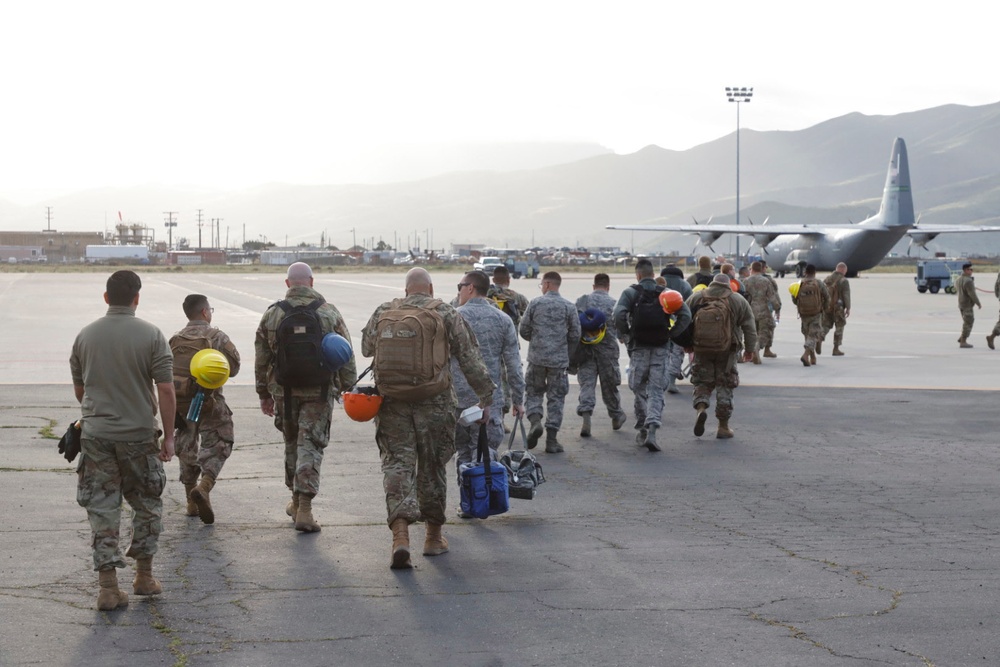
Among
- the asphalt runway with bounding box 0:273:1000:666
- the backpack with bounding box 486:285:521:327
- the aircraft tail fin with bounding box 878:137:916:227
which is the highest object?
the aircraft tail fin with bounding box 878:137:916:227

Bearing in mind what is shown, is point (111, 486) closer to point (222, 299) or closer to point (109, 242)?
point (222, 299)

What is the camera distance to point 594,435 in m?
12.7

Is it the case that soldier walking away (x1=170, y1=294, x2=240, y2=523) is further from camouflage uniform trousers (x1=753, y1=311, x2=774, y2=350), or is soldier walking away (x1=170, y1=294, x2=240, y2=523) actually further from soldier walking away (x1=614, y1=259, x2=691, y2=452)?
camouflage uniform trousers (x1=753, y1=311, x2=774, y2=350)

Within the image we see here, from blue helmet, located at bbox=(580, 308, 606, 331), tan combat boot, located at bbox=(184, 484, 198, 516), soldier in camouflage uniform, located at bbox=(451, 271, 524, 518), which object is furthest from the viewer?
blue helmet, located at bbox=(580, 308, 606, 331)

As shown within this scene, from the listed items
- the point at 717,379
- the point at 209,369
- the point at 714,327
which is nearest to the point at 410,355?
the point at 209,369

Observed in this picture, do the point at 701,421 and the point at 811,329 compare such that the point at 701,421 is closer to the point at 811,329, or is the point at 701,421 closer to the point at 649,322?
the point at 649,322

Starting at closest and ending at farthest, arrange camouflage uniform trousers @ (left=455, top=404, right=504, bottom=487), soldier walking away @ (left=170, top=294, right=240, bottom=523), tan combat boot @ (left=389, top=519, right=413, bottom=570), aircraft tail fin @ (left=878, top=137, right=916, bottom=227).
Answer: tan combat boot @ (left=389, top=519, right=413, bottom=570) < soldier walking away @ (left=170, top=294, right=240, bottom=523) < camouflage uniform trousers @ (left=455, top=404, right=504, bottom=487) < aircraft tail fin @ (left=878, top=137, right=916, bottom=227)

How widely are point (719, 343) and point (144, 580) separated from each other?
744 centimetres

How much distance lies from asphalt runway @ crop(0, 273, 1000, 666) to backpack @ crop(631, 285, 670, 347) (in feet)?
3.68

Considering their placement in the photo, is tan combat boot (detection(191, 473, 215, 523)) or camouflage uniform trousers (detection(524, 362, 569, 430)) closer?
tan combat boot (detection(191, 473, 215, 523))

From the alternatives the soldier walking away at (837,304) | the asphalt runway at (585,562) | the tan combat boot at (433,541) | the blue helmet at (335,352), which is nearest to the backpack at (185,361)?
the asphalt runway at (585,562)

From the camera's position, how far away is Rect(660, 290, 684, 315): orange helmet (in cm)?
1163

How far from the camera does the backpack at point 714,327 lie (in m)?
12.3

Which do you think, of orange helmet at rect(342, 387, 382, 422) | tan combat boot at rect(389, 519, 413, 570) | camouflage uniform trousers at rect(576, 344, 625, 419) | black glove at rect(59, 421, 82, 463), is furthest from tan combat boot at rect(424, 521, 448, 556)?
camouflage uniform trousers at rect(576, 344, 625, 419)
